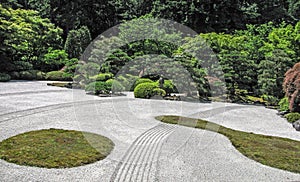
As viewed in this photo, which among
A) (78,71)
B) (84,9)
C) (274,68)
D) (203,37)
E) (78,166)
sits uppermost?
(84,9)

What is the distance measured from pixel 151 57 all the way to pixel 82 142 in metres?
9.88

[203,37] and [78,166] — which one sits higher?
[203,37]

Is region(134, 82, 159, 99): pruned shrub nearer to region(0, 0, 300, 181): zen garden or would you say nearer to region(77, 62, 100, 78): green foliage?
region(0, 0, 300, 181): zen garden

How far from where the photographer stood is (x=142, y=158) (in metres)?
4.89

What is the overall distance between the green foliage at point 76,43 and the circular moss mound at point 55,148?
13.8 metres

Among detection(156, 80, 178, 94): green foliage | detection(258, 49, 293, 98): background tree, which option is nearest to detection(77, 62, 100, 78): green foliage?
Result: detection(156, 80, 178, 94): green foliage

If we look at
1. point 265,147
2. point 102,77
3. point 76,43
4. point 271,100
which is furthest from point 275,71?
point 76,43

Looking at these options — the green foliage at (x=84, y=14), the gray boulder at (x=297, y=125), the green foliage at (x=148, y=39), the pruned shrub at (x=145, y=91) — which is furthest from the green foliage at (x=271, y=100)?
the green foliage at (x=84, y=14)

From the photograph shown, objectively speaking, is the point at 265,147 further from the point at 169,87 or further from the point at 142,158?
the point at 169,87

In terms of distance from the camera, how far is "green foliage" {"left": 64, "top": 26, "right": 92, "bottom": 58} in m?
19.2

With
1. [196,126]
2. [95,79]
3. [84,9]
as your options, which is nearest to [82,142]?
[196,126]

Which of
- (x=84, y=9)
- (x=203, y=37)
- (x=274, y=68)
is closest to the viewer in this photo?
(x=274, y=68)

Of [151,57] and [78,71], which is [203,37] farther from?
[78,71]

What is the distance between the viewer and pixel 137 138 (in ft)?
20.0
